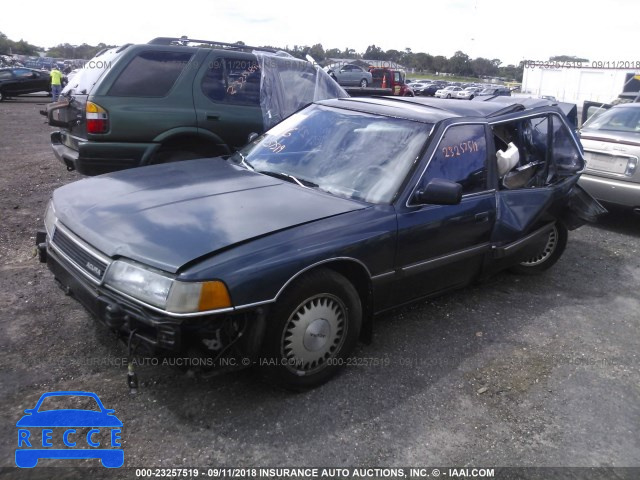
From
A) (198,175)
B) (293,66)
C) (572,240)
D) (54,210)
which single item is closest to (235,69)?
(293,66)

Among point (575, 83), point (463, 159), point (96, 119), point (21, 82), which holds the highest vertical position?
point (575, 83)

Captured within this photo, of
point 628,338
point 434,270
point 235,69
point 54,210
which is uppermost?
point 235,69

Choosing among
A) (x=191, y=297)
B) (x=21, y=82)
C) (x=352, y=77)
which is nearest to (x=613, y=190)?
(x=191, y=297)

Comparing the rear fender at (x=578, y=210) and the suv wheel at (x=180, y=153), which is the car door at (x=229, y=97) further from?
the rear fender at (x=578, y=210)

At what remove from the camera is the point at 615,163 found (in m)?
6.48

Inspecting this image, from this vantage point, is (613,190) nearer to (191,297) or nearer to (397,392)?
(397,392)

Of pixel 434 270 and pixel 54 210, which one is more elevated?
pixel 54 210

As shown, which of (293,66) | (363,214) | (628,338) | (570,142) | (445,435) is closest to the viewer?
(445,435)

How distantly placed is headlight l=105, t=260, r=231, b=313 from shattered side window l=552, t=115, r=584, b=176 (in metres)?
3.60

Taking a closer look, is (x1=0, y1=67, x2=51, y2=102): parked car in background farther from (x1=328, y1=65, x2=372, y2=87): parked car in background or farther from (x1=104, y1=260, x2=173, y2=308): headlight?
(x1=104, y1=260, x2=173, y2=308): headlight

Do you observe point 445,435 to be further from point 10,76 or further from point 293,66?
point 10,76

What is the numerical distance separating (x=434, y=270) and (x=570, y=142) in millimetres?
2367

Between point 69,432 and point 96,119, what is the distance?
3.72 m

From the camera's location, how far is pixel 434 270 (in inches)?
141
